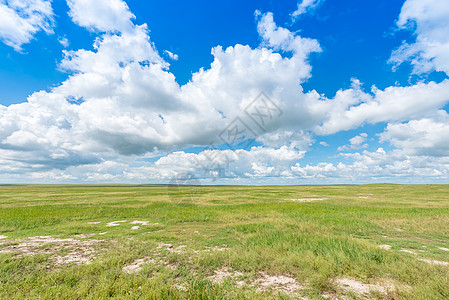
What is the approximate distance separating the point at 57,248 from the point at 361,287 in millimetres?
14180

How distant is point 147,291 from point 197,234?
742 cm

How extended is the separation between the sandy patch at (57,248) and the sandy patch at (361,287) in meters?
10.3

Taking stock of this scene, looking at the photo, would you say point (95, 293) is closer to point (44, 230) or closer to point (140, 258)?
point (140, 258)

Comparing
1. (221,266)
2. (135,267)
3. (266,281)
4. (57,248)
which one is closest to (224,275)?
(221,266)

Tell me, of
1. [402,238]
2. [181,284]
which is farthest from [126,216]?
[402,238]

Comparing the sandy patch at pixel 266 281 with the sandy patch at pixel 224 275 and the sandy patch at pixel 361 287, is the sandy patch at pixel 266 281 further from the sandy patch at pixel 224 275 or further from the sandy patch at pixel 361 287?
the sandy patch at pixel 361 287

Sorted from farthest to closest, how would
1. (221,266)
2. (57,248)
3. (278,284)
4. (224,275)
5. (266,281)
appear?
(57,248)
(221,266)
(224,275)
(266,281)
(278,284)

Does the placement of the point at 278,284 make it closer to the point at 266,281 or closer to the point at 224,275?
the point at 266,281

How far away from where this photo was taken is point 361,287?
242 inches

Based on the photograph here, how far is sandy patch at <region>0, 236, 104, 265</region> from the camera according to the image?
8.42 meters

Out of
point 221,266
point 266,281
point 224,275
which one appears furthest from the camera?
point 221,266

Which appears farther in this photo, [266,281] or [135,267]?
[135,267]

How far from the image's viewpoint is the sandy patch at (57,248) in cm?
842

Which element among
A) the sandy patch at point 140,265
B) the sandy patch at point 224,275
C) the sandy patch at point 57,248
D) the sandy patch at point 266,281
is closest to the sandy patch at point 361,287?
the sandy patch at point 266,281
